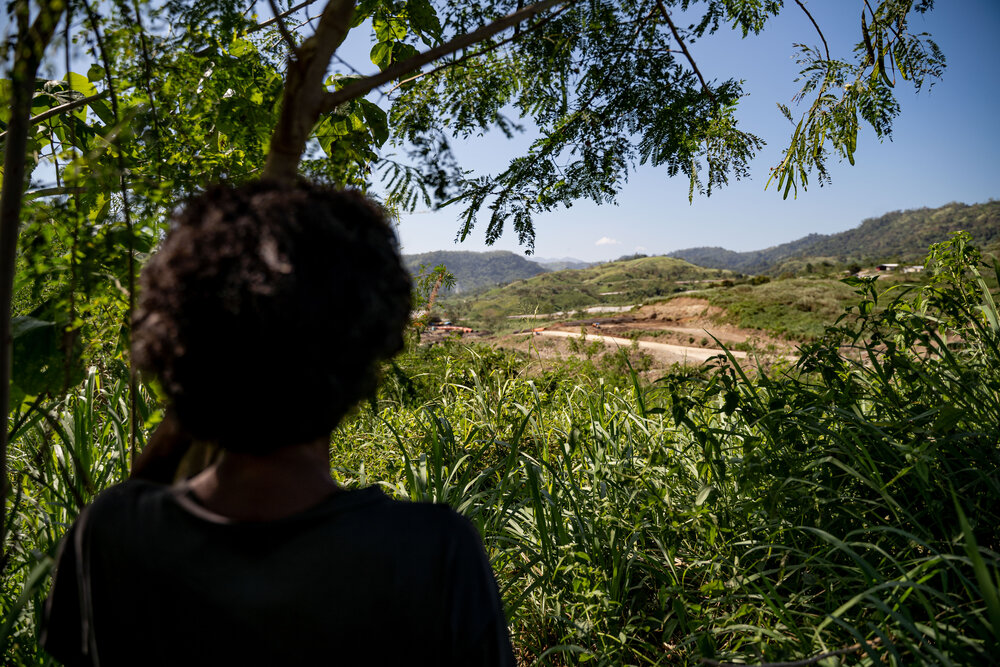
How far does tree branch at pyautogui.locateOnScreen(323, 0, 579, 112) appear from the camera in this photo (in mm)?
1211

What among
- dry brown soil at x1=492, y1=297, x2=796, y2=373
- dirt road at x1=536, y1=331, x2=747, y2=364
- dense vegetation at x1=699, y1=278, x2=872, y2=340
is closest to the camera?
dirt road at x1=536, y1=331, x2=747, y2=364

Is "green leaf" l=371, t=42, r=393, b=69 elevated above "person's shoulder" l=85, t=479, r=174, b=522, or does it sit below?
above

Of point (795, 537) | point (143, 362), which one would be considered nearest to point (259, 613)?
point (143, 362)

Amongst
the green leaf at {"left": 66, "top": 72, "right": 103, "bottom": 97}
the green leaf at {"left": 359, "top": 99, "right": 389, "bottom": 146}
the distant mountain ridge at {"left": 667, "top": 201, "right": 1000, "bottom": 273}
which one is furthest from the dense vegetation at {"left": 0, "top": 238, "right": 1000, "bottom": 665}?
the distant mountain ridge at {"left": 667, "top": 201, "right": 1000, "bottom": 273}

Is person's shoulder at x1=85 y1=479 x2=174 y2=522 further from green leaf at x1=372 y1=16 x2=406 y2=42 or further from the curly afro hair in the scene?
green leaf at x1=372 y1=16 x2=406 y2=42

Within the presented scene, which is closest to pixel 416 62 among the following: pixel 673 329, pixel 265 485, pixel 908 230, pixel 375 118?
pixel 375 118

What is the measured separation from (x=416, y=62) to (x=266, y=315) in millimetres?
874

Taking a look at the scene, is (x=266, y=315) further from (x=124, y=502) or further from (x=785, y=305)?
(x=785, y=305)

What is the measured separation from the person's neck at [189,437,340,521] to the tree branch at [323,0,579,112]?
31.7 inches

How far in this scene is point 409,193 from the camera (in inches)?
74.7

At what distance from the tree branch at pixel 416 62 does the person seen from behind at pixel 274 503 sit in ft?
1.68

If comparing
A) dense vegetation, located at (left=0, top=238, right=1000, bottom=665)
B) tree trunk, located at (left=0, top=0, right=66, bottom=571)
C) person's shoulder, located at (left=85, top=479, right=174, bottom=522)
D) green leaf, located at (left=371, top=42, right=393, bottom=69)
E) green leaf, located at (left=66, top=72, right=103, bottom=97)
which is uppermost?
green leaf, located at (left=371, top=42, right=393, bottom=69)

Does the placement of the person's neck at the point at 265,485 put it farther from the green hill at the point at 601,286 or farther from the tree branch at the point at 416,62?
the green hill at the point at 601,286

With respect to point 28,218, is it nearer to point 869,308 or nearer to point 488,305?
point 869,308
